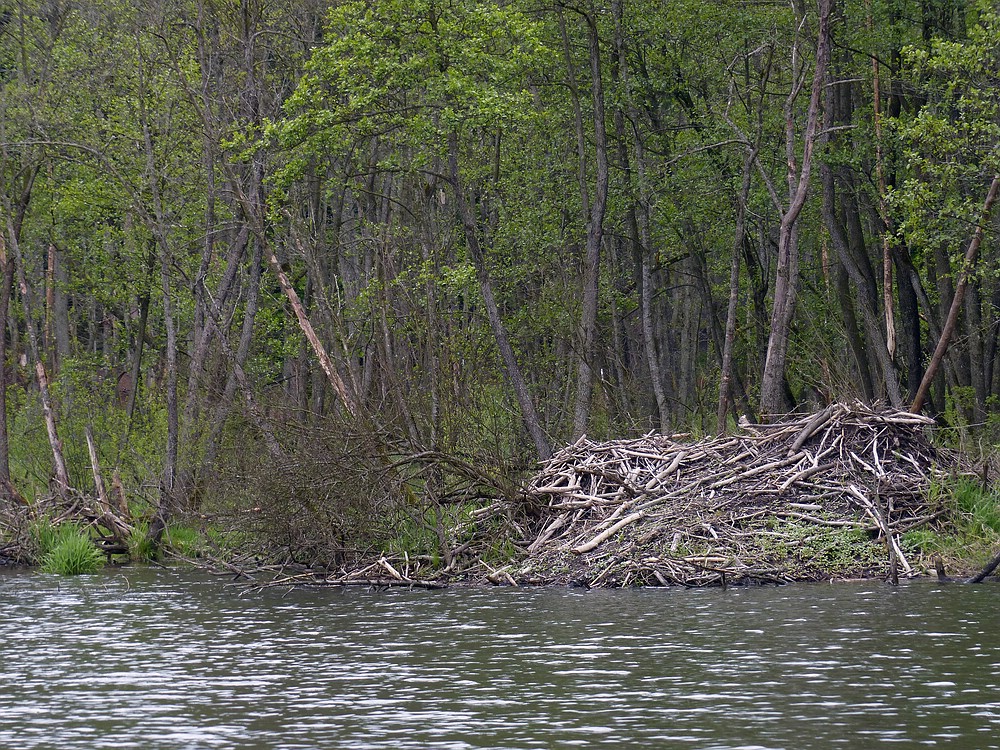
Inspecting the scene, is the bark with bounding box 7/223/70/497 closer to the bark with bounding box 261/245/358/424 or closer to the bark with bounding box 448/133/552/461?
the bark with bounding box 261/245/358/424

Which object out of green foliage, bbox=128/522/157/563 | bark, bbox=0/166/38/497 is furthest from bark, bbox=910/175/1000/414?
bark, bbox=0/166/38/497

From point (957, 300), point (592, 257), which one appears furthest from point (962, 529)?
point (592, 257)

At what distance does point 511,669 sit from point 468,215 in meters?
13.4

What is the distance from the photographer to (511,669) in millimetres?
12680

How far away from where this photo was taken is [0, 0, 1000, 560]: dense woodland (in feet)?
71.3

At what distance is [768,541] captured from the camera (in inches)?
742

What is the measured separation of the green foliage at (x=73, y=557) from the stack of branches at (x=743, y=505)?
7.78 metres

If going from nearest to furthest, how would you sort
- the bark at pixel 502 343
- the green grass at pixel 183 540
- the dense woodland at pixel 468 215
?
the dense woodland at pixel 468 215, the bark at pixel 502 343, the green grass at pixel 183 540

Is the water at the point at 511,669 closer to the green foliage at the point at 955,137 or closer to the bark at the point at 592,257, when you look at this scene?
the green foliage at the point at 955,137

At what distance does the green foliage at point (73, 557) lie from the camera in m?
23.0

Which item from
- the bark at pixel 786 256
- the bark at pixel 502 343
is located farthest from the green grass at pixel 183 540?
the bark at pixel 786 256

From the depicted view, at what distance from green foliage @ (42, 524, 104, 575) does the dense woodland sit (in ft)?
4.69

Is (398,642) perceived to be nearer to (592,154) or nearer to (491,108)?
(491,108)

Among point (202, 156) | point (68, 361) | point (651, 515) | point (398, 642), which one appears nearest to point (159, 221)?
point (202, 156)
